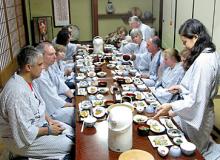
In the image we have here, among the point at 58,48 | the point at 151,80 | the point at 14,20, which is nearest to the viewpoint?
the point at 58,48

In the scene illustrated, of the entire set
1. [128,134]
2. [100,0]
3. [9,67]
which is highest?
[100,0]

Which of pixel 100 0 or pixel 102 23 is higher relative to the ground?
pixel 100 0

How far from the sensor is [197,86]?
7.27 feet

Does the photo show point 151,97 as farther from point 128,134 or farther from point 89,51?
point 89,51

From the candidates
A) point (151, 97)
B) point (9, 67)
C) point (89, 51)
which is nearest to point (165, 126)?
point (151, 97)

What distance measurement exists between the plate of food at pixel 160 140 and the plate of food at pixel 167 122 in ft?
0.46

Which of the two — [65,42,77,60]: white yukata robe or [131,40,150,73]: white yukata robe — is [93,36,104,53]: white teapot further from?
[131,40,150,73]: white yukata robe

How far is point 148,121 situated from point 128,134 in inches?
18.3

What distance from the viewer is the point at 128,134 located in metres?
1.71

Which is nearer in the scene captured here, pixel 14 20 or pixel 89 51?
pixel 89 51

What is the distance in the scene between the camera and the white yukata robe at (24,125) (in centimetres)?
199

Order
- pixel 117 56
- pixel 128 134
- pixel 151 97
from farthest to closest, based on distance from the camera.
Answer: pixel 117 56
pixel 151 97
pixel 128 134

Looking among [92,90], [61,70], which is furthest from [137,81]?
[61,70]

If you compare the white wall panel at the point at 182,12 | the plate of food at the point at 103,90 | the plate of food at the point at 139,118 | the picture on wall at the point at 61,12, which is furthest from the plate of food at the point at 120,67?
the picture on wall at the point at 61,12
